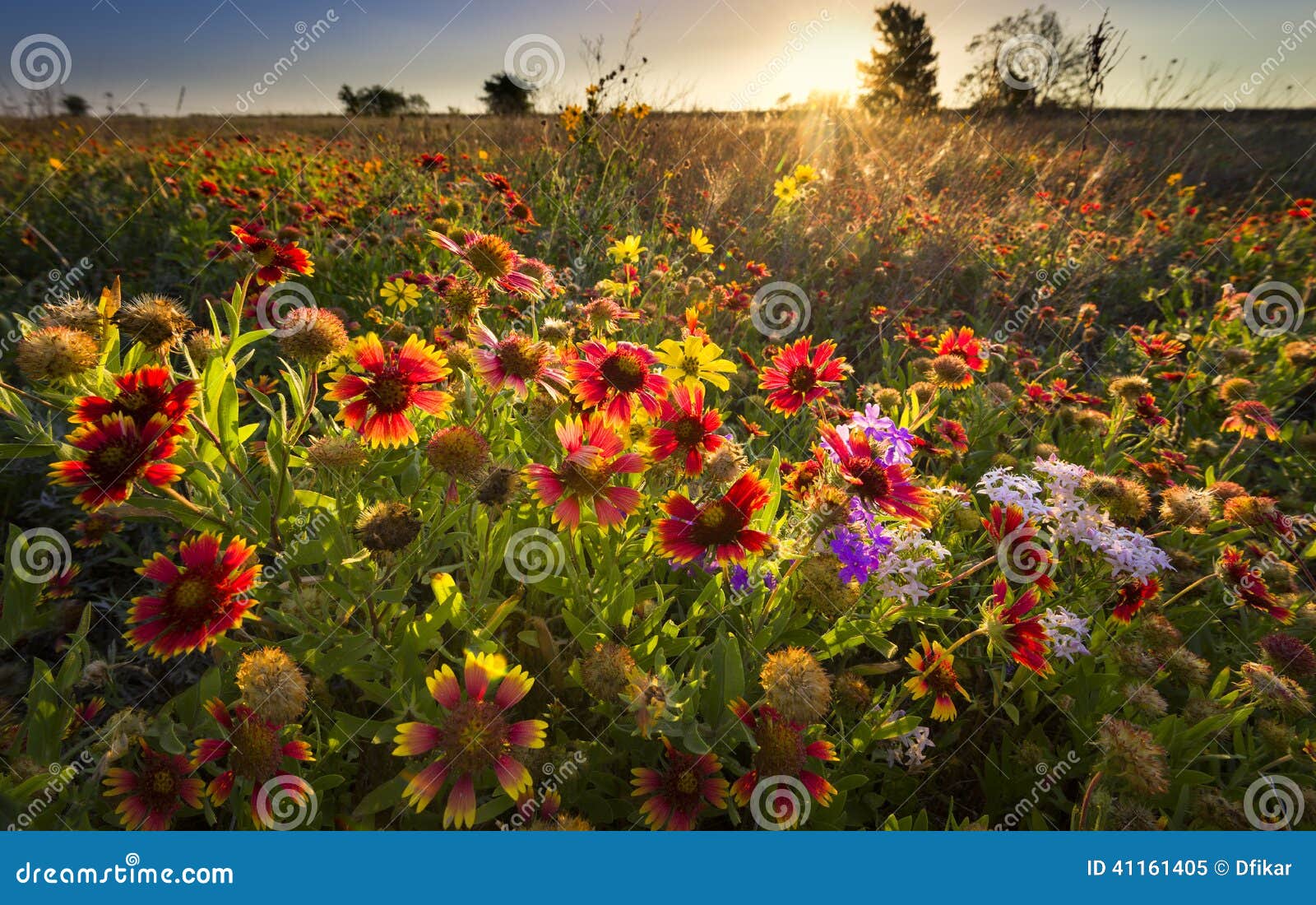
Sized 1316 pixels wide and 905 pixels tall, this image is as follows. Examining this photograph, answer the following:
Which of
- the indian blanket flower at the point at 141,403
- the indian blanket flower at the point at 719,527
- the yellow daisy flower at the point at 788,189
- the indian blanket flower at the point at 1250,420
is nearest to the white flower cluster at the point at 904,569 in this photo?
the indian blanket flower at the point at 719,527

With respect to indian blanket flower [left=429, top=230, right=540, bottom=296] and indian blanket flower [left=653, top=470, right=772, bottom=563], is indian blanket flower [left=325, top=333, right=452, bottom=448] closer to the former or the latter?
indian blanket flower [left=429, top=230, right=540, bottom=296]

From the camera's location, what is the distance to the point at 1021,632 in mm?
1421

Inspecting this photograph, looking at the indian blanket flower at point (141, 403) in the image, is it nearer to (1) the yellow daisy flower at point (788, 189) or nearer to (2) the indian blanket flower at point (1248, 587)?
(2) the indian blanket flower at point (1248, 587)

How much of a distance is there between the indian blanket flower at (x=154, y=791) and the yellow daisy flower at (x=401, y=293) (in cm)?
196

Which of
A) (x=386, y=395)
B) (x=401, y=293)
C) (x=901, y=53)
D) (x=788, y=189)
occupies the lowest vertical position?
(x=386, y=395)

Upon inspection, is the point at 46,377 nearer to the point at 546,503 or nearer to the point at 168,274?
the point at 546,503

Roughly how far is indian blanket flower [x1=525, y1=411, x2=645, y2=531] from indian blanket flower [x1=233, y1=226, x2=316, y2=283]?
0.85m

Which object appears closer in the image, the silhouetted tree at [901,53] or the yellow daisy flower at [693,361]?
the yellow daisy flower at [693,361]

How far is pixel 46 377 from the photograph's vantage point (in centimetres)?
115

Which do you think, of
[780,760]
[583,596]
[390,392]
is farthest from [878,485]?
[390,392]

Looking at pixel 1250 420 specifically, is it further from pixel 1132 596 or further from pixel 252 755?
pixel 252 755

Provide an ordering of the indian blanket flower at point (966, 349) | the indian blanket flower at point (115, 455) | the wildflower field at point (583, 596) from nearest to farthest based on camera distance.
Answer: the indian blanket flower at point (115, 455), the wildflower field at point (583, 596), the indian blanket flower at point (966, 349)

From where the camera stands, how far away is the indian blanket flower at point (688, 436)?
1491mm

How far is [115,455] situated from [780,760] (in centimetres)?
142
